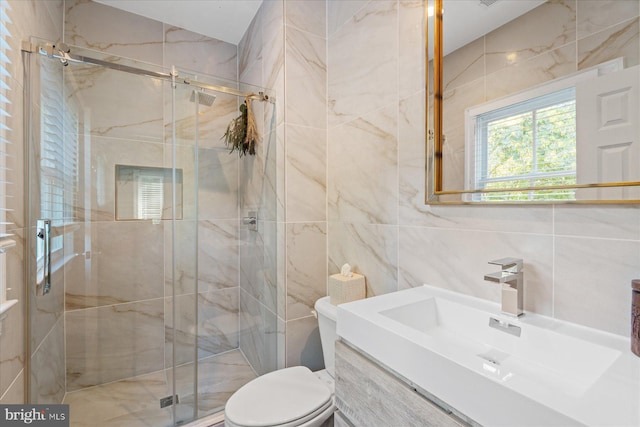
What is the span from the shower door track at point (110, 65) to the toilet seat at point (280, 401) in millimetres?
1434

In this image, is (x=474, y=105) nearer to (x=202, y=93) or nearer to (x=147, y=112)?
(x=202, y=93)

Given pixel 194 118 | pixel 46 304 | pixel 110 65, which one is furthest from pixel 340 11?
pixel 46 304

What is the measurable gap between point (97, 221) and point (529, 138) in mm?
1924

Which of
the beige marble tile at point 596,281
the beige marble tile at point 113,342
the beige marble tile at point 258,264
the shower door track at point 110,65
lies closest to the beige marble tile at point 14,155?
the shower door track at point 110,65

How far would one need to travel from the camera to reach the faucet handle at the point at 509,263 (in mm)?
754

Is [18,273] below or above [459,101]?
below

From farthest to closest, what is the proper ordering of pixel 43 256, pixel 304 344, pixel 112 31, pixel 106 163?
pixel 112 31 < pixel 304 344 < pixel 106 163 < pixel 43 256

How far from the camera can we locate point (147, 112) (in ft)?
4.99

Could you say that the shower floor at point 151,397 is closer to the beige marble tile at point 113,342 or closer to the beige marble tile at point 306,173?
the beige marble tile at point 113,342

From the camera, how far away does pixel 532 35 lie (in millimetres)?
810

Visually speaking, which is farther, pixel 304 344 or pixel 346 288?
pixel 304 344

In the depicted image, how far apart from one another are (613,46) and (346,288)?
1.14 meters

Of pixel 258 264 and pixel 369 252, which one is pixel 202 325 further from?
pixel 369 252

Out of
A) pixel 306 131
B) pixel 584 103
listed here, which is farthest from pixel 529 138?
pixel 306 131
